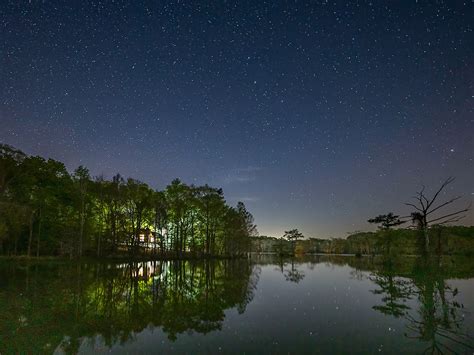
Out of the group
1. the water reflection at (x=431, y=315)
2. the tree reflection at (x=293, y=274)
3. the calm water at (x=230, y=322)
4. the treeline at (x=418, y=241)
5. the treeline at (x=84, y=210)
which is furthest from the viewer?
the treeline at (x=418, y=241)

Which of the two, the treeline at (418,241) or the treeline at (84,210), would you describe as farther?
the treeline at (418,241)

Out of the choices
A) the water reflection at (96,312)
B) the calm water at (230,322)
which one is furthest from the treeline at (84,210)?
the calm water at (230,322)

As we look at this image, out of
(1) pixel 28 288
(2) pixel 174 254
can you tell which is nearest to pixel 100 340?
(1) pixel 28 288

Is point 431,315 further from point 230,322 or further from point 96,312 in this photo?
point 96,312

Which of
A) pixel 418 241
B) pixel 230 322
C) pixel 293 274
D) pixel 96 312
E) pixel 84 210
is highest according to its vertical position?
pixel 84 210

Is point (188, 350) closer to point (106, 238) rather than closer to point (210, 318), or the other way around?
point (210, 318)

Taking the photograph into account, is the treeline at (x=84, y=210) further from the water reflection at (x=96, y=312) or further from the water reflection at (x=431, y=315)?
the water reflection at (x=431, y=315)

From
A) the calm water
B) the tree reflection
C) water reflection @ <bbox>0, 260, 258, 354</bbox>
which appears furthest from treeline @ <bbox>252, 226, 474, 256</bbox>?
water reflection @ <bbox>0, 260, 258, 354</bbox>

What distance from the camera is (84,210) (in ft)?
187

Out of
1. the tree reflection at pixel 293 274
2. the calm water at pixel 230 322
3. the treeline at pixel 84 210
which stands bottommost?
the tree reflection at pixel 293 274

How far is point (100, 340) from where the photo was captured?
10.6 meters

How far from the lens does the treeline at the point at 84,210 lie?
160ft

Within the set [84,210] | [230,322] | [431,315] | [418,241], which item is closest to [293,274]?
[418,241]

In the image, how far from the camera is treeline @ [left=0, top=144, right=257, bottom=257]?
4884 cm
